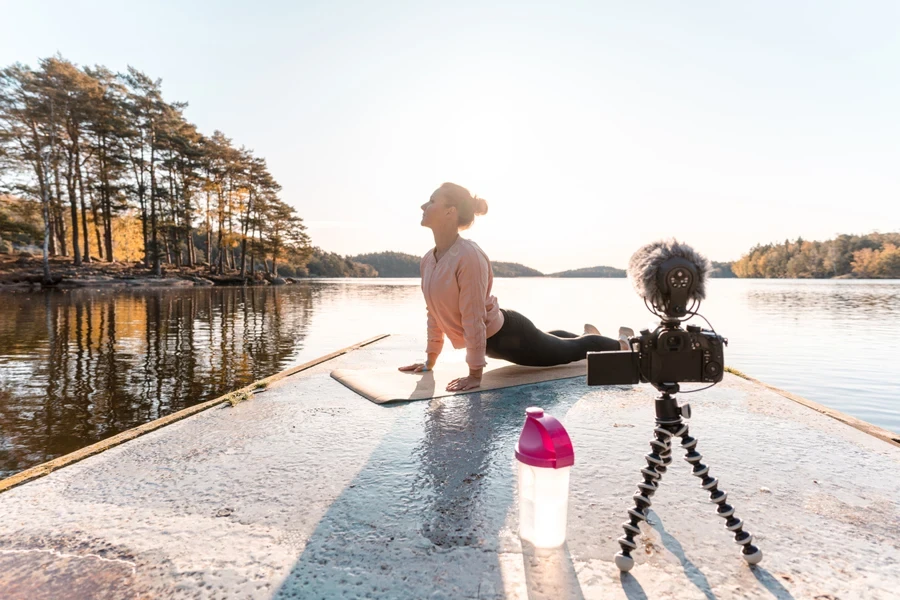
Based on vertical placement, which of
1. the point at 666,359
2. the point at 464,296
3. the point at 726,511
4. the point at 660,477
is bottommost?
the point at 726,511

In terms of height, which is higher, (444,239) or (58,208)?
(58,208)

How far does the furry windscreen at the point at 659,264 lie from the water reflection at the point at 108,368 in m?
4.83

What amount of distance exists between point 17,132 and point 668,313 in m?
41.3

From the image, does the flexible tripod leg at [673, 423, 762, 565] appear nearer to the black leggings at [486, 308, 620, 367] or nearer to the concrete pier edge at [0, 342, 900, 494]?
the concrete pier edge at [0, 342, 900, 494]

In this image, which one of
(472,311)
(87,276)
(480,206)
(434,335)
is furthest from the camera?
(87,276)

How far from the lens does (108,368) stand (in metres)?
7.35

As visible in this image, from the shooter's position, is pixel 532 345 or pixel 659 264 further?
pixel 532 345

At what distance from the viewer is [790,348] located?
1151cm

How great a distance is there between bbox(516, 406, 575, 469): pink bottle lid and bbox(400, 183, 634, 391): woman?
7.21ft

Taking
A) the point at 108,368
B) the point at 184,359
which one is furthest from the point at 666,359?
the point at 184,359

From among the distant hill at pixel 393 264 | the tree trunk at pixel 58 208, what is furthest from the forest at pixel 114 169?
the distant hill at pixel 393 264

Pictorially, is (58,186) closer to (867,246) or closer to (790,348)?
(790,348)

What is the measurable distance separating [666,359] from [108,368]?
8.47m

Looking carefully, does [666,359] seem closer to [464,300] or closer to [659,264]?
[659,264]
